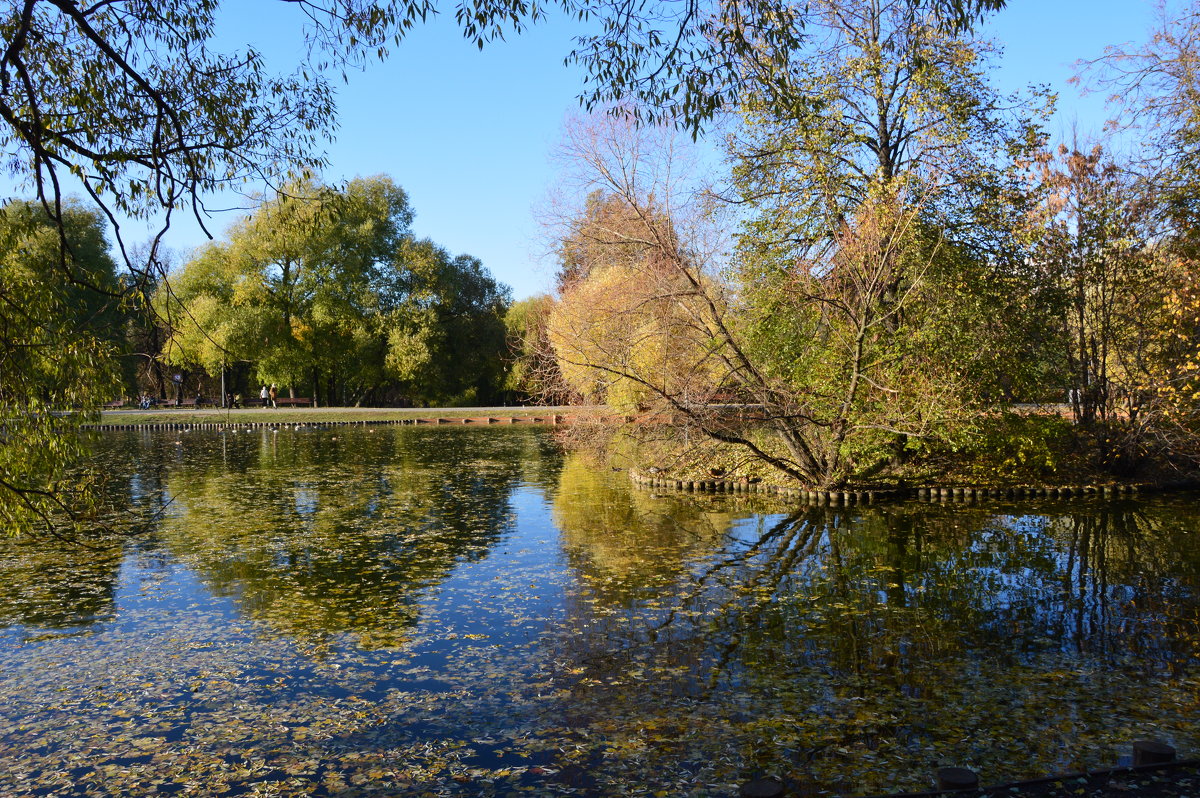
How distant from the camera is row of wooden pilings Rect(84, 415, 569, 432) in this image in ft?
123

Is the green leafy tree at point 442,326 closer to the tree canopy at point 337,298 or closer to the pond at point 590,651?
the tree canopy at point 337,298

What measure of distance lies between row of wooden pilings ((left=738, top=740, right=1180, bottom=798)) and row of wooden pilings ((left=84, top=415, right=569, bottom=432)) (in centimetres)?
3128

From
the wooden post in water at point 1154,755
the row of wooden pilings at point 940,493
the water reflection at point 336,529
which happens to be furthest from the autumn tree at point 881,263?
the wooden post in water at point 1154,755

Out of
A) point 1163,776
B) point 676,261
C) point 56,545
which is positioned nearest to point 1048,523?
point 676,261

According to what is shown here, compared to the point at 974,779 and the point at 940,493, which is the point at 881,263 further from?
the point at 974,779

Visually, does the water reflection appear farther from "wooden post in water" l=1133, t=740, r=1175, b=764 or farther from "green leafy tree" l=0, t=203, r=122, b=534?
"wooden post in water" l=1133, t=740, r=1175, b=764

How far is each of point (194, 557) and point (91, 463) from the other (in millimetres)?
13802

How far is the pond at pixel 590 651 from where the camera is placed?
16.3 feet

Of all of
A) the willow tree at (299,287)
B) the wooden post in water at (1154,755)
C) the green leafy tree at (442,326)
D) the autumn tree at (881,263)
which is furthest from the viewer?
the green leafy tree at (442,326)

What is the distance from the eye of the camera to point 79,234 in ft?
148

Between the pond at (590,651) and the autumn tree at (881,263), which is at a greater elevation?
the autumn tree at (881,263)

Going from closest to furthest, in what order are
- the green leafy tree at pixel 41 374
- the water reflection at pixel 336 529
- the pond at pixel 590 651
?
the pond at pixel 590 651 < the green leafy tree at pixel 41 374 < the water reflection at pixel 336 529

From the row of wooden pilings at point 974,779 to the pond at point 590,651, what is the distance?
0.28 metres

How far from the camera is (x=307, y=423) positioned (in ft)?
131
